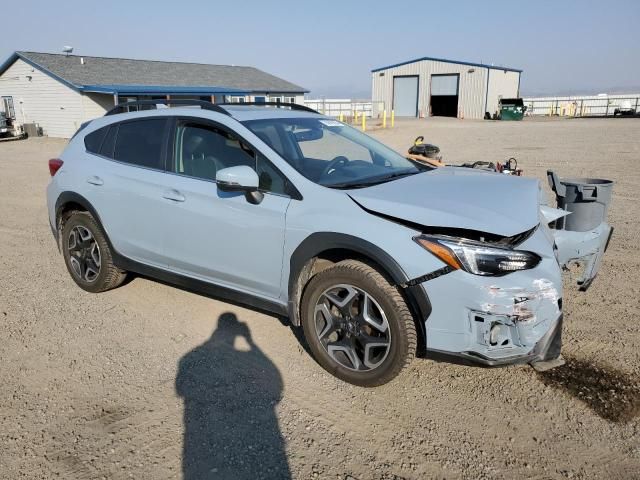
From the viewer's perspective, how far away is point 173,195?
403cm


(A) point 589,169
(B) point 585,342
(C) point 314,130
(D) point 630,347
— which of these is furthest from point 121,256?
(A) point 589,169

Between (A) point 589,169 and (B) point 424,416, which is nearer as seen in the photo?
(B) point 424,416

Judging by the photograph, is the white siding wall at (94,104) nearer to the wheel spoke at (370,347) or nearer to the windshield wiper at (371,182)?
the windshield wiper at (371,182)

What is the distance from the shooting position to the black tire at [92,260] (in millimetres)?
4754

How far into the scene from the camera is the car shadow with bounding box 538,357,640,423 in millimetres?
3121

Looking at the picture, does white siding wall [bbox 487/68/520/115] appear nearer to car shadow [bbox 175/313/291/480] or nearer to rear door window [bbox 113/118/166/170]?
rear door window [bbox 113/118/166/170]

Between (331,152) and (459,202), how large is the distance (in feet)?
4.52

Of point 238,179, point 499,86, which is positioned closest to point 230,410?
point 238,179

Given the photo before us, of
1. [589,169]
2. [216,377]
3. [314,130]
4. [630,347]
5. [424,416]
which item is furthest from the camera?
[589,169]

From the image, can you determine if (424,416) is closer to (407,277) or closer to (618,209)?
(407,277)

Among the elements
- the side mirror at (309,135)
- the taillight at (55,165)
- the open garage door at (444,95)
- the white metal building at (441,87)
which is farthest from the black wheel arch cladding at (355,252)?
the open garage door at (444,95)

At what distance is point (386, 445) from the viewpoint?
2869mm

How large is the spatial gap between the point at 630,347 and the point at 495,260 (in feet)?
5.78

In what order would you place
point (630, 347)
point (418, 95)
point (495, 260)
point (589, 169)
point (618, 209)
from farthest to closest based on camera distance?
point (418, 95), point (589, 169), point (618, 209), point (630, 347), point (495, 260)
